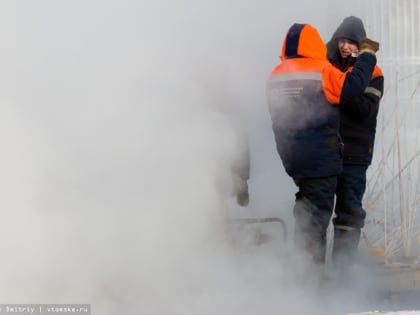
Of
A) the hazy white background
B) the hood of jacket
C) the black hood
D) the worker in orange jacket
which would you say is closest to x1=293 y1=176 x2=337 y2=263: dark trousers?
the worker in orange jacket

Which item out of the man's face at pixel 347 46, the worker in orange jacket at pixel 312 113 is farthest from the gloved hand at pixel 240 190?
the man's face at pixel 347 46

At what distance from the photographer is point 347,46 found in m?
4.71

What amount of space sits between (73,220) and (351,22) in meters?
2.20

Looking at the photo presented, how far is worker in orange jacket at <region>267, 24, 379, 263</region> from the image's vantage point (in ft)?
14.4

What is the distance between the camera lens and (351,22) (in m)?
4.70

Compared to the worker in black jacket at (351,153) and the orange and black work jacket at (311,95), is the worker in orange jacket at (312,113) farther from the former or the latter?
the worker in black jacket at (351,153)

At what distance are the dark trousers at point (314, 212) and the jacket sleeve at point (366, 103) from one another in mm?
425

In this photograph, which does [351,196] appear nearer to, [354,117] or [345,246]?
[345,246]

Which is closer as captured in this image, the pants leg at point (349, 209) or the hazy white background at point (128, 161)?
the hazy white background at point (128, 161)

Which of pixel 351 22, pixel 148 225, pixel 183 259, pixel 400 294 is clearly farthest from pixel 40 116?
pixel 400 294

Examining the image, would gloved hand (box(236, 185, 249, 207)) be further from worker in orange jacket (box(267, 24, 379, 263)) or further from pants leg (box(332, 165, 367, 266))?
pants leg (box(332, 165, 367, 266))

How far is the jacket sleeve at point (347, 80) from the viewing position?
14.2ft

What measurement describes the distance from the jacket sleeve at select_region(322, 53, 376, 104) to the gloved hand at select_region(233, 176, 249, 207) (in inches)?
28.0

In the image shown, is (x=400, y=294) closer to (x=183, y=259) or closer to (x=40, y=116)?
(x=183, y=259)
